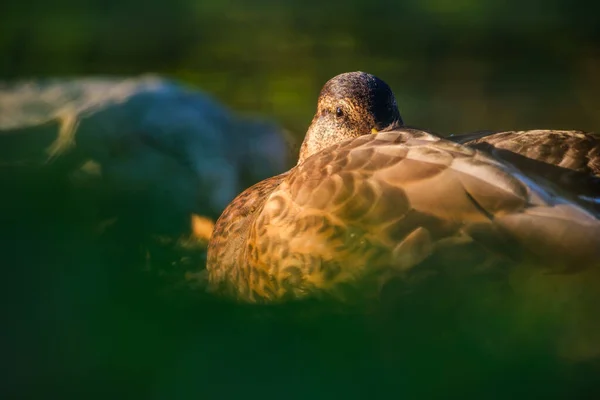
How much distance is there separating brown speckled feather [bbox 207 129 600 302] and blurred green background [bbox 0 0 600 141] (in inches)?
99.6

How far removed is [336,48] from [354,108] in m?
2.28

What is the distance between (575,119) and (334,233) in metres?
2.94

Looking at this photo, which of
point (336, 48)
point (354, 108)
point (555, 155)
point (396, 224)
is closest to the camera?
point (396, 224)

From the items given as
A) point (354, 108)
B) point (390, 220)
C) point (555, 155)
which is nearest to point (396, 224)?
point (390, 220)

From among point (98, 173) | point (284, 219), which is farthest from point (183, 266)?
point (98, 173)

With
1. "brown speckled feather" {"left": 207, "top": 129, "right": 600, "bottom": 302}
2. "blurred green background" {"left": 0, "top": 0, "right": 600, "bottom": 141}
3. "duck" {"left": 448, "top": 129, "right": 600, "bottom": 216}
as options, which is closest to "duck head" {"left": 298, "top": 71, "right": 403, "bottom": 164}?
"duck" {"left": 448, "top": 129, "right": 600, "bottom": 216}

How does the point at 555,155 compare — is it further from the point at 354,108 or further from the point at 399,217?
the point at 354,108

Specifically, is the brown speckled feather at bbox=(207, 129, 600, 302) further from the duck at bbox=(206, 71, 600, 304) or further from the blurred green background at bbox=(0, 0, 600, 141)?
the blurred green background at bbox=(0, 0, 600, 141)

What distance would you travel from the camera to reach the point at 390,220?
1377 millimetres

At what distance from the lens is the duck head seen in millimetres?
2631

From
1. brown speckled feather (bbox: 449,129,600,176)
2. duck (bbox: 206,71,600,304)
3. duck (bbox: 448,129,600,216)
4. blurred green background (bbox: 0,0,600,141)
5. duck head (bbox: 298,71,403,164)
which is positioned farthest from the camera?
blurred green background (bbox: 0,0,600,141)

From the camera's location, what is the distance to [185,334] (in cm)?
94

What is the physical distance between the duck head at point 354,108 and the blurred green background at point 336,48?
144 cm

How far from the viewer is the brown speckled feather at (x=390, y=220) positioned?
1286mm
